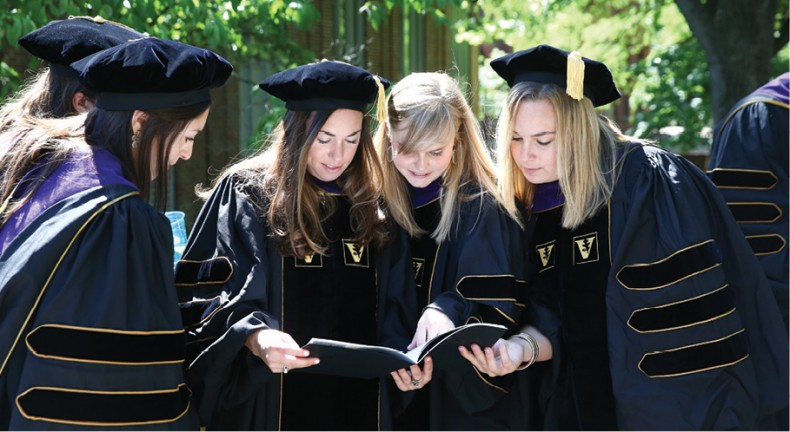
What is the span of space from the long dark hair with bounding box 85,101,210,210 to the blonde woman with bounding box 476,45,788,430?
119 centimetres

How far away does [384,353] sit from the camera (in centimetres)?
274

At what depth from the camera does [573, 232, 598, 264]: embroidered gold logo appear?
10.3 feet

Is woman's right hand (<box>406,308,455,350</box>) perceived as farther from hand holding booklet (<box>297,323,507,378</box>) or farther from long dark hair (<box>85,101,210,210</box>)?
long dark hair (<box>85,101,210,210</box>)

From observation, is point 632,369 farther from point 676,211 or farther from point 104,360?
point 104,360

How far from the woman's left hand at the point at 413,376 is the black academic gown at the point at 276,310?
0.35 ft

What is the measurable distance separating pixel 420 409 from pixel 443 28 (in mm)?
9225

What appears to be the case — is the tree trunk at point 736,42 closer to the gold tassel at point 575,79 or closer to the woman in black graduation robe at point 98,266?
the gold tassel at point 575,79

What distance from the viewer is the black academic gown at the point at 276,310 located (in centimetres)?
300

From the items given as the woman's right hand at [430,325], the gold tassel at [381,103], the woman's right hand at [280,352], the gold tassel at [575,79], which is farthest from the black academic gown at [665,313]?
the woman's right hand at [280,352]

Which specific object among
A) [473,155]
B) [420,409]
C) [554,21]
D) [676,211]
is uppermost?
[554,21]

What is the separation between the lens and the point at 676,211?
120 inches

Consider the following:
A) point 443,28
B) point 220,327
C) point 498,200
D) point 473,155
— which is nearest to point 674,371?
point 498,200

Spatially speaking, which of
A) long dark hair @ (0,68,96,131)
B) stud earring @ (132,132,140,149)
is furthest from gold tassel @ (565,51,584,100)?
long dark hair @ (0,68,96,131)

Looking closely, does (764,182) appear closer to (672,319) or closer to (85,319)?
(672,319)
